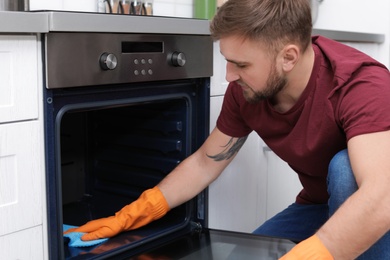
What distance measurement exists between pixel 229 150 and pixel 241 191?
0.33m

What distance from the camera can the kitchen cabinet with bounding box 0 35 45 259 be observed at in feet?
4.21

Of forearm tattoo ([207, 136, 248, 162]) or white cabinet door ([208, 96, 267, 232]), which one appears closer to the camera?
forearm tattoo ([207, 136, 248, 162])

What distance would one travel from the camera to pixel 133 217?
1750 mm

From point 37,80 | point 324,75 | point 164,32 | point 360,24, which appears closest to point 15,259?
point 37,80

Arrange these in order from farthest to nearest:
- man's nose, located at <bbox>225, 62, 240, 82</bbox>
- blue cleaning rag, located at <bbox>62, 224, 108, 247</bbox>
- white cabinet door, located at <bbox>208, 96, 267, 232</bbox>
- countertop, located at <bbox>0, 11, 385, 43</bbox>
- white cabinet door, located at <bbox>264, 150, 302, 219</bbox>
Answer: white cabinet door, located at <bbox>264, 150, 302, 219</bbox> → white cabinet door, located at <bbox>208, 96, 267, 232</bbox> → blue cleaning rag, located at <bbox>62, 224, 108, 247</bbox> → man's nose, located at <bbox>225, 62, 240, 82</bbox> → countertop, located at <bbox>0, 11, 385, 43</bbox>

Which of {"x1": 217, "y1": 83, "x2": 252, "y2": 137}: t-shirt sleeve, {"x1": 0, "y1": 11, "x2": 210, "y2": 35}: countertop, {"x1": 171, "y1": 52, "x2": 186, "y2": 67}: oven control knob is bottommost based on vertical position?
{"x1": 217, "y1": 83, "x2": 252, "y2": 137}: t-shirt sleeve

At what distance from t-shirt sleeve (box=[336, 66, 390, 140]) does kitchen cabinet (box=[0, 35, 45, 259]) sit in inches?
27.3

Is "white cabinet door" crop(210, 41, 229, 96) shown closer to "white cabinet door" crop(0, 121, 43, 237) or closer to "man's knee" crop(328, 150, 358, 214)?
"man's knee" crop(328, 150, 358, 214)

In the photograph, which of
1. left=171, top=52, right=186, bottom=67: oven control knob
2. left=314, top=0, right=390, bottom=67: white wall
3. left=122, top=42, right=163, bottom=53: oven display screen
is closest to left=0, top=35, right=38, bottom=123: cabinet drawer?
left=122, top=42, right=163, bottom=53: oven display screen

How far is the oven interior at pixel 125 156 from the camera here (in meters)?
1.80

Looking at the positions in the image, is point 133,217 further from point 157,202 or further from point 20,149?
point 20,149

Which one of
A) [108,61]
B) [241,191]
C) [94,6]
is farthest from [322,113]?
[94,6]

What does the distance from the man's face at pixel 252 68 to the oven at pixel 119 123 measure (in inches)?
9.5

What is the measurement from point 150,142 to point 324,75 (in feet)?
2.25
